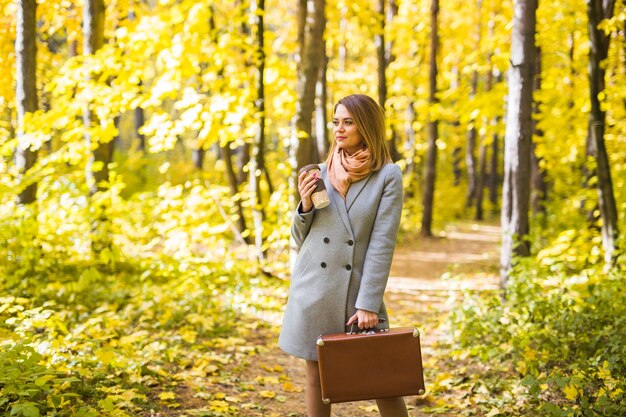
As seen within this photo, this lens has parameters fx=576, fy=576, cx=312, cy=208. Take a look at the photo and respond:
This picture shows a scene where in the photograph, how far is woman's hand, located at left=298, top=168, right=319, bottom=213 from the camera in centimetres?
282

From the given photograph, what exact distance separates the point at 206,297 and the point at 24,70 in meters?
3.49

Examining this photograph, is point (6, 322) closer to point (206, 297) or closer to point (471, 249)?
point (206, 297)

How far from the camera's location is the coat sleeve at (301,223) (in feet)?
9.57

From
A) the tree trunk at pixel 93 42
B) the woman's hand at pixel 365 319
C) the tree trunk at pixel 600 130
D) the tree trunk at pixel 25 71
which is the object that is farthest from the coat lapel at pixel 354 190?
the tree trunk at pixel 93 42

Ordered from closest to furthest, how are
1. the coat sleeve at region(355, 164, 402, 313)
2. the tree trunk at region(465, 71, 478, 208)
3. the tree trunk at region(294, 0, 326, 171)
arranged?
the coat sleeve at region(355, 164, 402, 313) < the tree trunk at region(294, 0, 326, 171) < the tree trunk at region(465, 71, 478, 208)

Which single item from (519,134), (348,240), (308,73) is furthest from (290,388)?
(308,73)

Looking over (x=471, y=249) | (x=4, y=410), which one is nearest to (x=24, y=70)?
(x=4, y=410)

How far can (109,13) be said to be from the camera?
11.5 m

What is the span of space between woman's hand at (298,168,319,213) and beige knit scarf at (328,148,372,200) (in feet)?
0.52

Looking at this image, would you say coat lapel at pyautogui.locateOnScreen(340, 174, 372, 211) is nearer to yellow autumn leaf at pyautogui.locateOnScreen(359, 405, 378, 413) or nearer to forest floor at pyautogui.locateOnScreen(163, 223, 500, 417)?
forest floor at pyautogui.locateOnScreen(163, 223, 500, 417)

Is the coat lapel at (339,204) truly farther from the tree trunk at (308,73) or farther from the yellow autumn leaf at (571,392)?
the tree trunk at (308,73)

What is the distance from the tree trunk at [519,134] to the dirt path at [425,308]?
0.74 meters

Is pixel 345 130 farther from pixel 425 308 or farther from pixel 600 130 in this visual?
pixel 425 308

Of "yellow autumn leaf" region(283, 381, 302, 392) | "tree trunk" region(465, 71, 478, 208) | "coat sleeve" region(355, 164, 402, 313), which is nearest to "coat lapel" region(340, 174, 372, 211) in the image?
"coat sleeve" region(355, 164, 402, 313)
